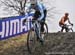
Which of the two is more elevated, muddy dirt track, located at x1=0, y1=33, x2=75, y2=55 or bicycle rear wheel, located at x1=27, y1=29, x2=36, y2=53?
bicycle rear wheel, located at x1=27, y1=29, x2=36, y2=53

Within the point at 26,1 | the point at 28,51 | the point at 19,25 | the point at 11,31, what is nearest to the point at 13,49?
the point at 28,51

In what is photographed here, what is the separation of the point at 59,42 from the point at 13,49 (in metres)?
1.87

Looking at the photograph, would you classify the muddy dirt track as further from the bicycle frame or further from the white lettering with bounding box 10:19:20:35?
the white lettering with bounding box 10:19:20:35

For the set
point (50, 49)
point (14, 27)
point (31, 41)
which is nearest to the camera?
point (31, 41)

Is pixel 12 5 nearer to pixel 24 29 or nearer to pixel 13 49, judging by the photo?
pixel 24 29

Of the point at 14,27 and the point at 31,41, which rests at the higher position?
the point at 31,41

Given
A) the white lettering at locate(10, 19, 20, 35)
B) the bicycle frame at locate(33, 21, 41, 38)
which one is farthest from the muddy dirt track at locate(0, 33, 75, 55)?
the white lettering at locate(10, 19, 20, 35)

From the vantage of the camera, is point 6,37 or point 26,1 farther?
point 26,1

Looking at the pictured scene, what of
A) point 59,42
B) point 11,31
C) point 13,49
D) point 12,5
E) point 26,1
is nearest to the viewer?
point 13,49

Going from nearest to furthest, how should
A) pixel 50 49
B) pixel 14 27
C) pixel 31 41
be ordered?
pixel 31 41, pixel 50 49, pixel 14 27

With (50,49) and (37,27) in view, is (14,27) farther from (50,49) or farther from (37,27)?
(37,27)

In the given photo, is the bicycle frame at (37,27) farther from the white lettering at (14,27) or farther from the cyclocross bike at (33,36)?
the white lettering at (14,27)

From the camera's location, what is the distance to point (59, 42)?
12039 millimetres

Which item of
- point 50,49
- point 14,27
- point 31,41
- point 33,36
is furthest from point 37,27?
point 14,27
